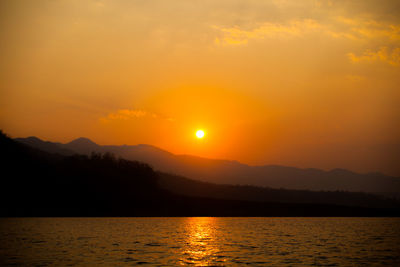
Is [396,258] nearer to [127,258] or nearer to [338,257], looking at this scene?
[338,257]

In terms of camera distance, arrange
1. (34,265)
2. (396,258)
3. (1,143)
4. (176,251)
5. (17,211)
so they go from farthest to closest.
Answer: (1,143)
(17,211)
(176,251)
(396,258)
(34,265)

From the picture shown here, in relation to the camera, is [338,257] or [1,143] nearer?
[338,257]

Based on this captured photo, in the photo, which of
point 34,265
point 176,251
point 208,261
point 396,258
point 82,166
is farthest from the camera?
point 82,166

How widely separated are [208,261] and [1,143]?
163 meters

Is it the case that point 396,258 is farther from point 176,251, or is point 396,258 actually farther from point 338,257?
point 176,251

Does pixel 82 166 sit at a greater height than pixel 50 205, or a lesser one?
greater

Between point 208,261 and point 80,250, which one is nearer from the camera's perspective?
point 208,261

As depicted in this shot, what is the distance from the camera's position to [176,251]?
2243 inches

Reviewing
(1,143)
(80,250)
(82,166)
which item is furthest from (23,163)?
(80,250)

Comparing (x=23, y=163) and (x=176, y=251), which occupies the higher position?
(x=23, y=163)

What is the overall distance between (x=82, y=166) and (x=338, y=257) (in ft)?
528

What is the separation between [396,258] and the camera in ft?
172

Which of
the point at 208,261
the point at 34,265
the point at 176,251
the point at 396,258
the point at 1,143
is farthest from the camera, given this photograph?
the point at 1,143

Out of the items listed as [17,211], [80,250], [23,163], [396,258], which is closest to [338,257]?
[396,258]
